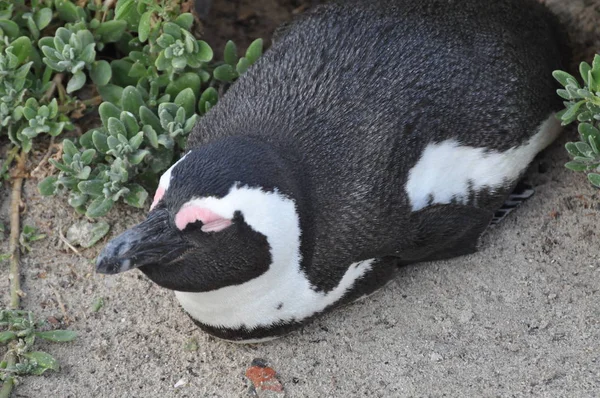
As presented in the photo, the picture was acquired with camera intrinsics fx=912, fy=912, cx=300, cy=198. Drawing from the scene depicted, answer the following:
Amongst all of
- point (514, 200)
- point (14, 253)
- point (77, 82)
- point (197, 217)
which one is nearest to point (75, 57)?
point (77, 82)

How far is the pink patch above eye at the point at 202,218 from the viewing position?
1.82 metres

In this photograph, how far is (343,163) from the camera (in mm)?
2020

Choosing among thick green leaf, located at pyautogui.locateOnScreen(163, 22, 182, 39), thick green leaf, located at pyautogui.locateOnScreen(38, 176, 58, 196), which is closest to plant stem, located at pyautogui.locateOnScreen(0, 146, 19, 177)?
thick green leaf, located at pyautogui.locateOnScreen(38, 176, 58, 196)

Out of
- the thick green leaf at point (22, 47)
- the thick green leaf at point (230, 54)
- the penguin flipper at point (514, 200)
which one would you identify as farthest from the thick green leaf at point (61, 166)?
the penguin flipper at point (514, 200)

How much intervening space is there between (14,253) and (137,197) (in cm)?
35

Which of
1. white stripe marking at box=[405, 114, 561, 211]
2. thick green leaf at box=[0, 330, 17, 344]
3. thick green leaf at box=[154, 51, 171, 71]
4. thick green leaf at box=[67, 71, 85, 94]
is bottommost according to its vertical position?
thick green leaf at box=[0, 330, 17, 344]

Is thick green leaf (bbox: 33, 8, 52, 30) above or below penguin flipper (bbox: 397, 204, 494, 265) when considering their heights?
below

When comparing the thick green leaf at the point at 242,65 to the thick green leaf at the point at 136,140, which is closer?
the thick green leaf at the point at 136,140

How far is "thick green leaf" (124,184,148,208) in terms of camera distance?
2.39 metres

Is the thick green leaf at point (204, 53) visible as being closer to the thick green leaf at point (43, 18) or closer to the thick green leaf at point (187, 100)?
the thick green leaf at point (187, 100)

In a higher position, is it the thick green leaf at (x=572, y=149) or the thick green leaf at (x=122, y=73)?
the thick green leaf at (x=572, y=149)

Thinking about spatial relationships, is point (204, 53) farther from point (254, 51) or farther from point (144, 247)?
point (144, 247)

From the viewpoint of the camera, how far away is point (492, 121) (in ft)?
7.27

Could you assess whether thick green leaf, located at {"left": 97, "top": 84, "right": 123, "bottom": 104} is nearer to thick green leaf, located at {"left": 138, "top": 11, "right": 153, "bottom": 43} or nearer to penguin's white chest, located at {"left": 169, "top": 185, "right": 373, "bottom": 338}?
thick green leaf, located at {"left": 138, "top": 11, "right": 153, "bottom": 43}
